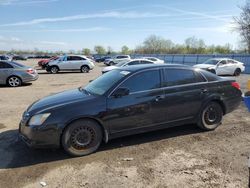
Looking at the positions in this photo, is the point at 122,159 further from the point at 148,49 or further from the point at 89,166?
the point at 148,49

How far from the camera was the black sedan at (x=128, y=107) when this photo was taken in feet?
14.4

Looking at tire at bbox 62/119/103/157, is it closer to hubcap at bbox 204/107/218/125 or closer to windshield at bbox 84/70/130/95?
windshield at bbox 84/70/130/95

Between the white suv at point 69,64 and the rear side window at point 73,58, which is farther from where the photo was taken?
the rear side window at point 73,58

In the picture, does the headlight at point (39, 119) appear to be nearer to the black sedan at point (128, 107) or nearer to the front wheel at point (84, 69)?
the black sedan at point (128, 107)

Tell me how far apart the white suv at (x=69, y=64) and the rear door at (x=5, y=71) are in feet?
32.1

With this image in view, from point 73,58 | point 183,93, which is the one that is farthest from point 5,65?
point 183,93

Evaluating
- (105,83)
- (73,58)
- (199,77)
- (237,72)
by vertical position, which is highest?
(199,77)

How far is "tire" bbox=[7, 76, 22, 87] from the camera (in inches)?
541

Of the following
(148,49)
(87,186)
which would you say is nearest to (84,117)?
(87,186)

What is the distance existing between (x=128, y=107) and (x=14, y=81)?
11058 mm

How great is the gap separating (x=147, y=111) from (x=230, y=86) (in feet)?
7.71

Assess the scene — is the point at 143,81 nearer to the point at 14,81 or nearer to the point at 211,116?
the point at 211,116

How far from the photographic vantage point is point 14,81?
45.4 feet

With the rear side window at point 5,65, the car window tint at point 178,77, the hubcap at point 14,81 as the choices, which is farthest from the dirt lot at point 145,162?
the rear side window at point 5,65
